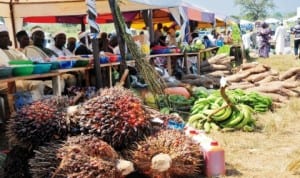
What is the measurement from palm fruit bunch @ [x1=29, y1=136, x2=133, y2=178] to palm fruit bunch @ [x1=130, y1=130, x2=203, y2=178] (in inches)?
9.5

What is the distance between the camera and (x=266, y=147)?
5.04 m

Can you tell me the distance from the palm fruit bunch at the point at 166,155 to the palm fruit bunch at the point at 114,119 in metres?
→ 0.11

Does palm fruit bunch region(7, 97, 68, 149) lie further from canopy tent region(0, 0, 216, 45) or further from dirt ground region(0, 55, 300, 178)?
canopy tent region(0, 0, 216, 45)

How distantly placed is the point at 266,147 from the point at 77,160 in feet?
9.06

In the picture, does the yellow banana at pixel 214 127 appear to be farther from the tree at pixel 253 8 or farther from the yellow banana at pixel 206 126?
the tree at pixel 253 8

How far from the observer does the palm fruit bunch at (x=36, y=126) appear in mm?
3311

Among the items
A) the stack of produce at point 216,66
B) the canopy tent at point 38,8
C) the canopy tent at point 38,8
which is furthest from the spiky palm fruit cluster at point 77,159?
the stack of produce at point 216,66

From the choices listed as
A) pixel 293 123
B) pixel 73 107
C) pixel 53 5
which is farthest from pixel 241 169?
pixel 53 5

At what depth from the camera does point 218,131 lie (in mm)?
5680

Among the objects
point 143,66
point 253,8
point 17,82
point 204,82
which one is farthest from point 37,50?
point 253,8

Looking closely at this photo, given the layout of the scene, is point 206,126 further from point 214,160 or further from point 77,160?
point 77,160

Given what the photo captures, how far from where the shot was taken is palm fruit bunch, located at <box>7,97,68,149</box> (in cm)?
331

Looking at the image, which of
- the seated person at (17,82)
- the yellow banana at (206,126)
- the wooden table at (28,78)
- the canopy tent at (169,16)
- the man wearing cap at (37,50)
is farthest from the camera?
the canopy tent at (169,16)

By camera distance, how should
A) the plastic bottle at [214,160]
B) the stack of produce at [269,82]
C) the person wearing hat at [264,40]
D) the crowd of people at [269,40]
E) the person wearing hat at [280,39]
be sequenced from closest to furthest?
the plastic bottle at [214,160] → the stack of produce at [269,82] → the crowd of people at [269,40] → the person wearing hat at [264,40] → the person wearing hat at [280,39]
